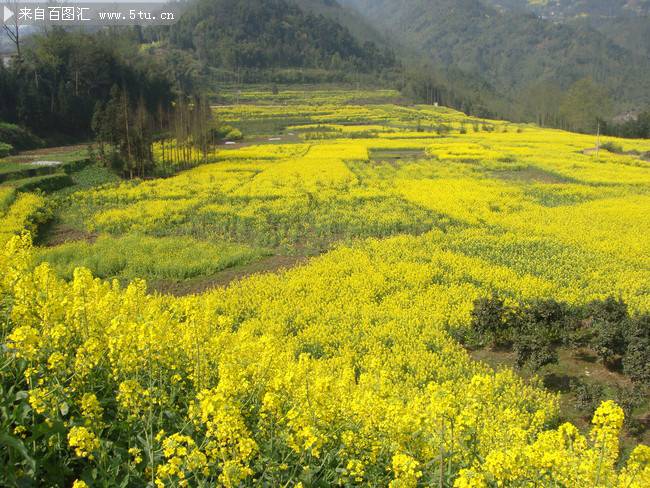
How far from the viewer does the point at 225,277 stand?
44.6 feet

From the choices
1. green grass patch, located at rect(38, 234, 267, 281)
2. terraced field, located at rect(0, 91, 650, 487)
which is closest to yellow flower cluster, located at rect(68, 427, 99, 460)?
terraced field, located at rect(0, 91, 650, 487)

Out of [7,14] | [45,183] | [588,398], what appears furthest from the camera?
[7,14]

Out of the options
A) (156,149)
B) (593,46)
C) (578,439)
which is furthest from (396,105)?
(593,46)

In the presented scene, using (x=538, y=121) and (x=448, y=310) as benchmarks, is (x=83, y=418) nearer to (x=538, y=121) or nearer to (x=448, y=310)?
(x=448, y=310)

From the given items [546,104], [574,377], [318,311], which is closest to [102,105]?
[318,311]

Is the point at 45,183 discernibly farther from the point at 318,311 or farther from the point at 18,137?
the point at 318,311

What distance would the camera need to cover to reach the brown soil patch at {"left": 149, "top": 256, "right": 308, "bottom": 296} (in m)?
12.7

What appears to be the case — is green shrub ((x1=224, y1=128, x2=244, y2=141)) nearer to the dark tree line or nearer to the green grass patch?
the dark tree line

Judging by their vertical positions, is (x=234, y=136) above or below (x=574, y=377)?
above

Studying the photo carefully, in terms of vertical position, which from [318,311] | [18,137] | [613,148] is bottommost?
[318,311]

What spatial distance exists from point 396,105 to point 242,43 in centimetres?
5277

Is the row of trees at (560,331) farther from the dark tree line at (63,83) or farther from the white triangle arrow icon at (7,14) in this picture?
the white triangle arrow icon at (7,14)

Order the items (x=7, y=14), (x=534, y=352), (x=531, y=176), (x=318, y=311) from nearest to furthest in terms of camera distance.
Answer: (x=534, y=352) → (x=318, y=311) → (x=531, y=176) → (x=7, y=14)

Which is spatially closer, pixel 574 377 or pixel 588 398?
pixel 588 398
